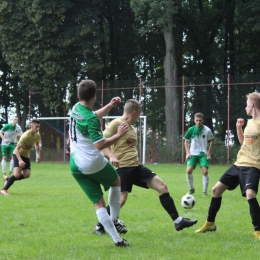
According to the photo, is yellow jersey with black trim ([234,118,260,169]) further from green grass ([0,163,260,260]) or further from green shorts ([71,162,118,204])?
green shorts ([71,162,118,204])

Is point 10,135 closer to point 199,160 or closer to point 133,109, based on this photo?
point 199,160

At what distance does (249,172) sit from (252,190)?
221mm

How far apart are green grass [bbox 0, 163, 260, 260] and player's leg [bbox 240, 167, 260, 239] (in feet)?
0.74

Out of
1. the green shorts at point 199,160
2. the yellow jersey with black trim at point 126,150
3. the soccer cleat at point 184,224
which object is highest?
the yellow jersey with black trim at point 126,150

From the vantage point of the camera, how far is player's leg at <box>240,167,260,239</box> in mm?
6680

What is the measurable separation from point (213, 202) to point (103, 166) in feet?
5.58

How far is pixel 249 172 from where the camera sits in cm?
677

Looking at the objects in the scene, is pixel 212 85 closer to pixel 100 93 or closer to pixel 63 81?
pixel 100 93

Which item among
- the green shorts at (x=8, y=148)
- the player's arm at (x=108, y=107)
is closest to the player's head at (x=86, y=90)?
the player's arm at (x=108, y=107)

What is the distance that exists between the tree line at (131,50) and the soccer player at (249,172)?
20113mm

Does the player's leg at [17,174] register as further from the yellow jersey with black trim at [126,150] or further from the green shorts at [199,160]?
the yellow jersey with black trim at [126,150]

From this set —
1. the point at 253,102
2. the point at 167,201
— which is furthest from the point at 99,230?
the point at 253,102

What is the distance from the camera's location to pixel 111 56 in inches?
1529

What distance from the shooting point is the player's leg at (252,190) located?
668cm
